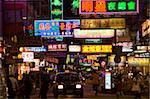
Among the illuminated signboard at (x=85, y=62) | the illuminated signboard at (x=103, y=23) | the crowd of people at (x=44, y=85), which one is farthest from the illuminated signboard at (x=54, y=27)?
the illuminated signboard at (x=85, y=62)

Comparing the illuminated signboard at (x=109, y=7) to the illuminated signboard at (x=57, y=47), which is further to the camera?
the illuminated signboard at (x=57, y=47)

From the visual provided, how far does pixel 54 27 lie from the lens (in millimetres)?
33094

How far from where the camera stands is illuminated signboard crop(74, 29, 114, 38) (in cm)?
3600

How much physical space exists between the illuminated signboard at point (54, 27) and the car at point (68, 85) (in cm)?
341

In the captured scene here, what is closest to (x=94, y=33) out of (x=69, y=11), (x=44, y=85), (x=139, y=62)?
(x=69, y=11)

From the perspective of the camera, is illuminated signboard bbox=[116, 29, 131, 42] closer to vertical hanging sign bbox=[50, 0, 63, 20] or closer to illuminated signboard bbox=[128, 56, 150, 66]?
illuminated signboard bbox=[128, 56, 150, 66]

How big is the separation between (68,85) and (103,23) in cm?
497

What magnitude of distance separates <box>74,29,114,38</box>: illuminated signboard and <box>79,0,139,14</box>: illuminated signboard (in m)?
9.92

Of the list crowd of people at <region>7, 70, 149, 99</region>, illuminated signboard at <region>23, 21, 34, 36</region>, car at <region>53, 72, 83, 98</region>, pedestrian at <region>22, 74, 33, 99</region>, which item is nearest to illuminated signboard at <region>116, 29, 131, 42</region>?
illuminated signboard at <region>23, 21, 34, 36</region>

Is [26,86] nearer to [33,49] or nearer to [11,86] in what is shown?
[11,86]

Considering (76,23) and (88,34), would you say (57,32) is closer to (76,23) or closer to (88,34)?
(76,23)

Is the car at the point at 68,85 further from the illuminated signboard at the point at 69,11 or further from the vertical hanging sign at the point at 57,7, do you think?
the illuminated signboard at the point at 69,11

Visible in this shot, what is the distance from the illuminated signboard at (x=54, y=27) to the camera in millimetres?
32969

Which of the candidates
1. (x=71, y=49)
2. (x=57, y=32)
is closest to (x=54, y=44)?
(x=71, y=49)
